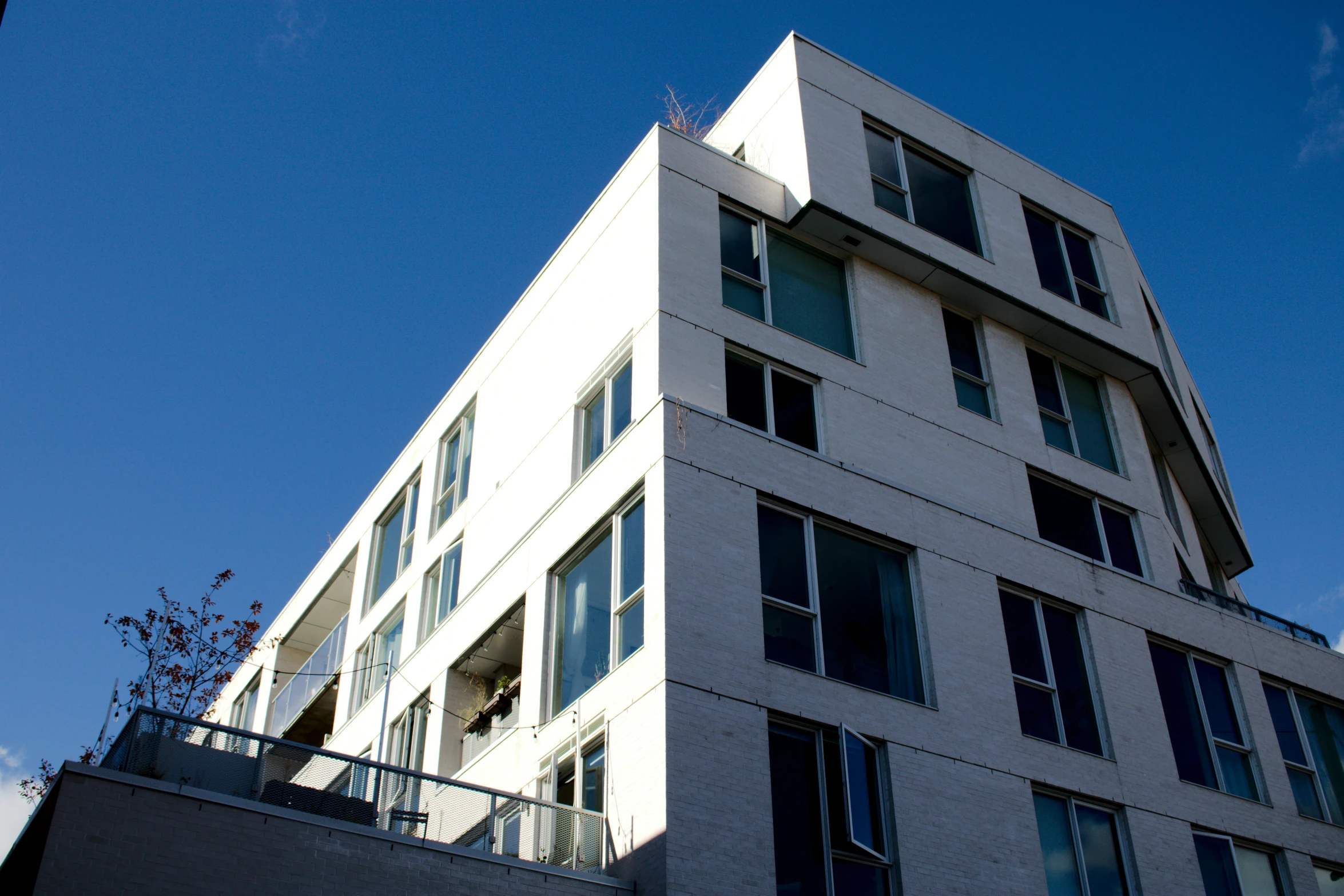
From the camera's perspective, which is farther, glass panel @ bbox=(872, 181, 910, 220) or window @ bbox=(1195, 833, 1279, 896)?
glass panel @ bbox=(872, 181, 910, 220)

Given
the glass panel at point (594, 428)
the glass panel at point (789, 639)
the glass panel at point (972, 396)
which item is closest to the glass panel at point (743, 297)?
the glass panel at point (594, 428)

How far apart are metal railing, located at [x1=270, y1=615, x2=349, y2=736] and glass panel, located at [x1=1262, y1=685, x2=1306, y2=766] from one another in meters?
19.4

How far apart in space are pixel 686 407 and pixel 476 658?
22.8 feet

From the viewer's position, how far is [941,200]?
23.6 meters

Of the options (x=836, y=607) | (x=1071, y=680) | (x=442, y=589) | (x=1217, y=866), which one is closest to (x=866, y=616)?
(x=836, y=607)

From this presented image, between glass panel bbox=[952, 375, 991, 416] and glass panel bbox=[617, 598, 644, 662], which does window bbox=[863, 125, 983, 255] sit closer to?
glass panel bbox=[952, 375, 991, 416]

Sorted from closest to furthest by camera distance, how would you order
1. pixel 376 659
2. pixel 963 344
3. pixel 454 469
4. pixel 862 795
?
1. pixel 862 795
2. pixel 963 344
3. pixel 454 469
4. pixel 376 659

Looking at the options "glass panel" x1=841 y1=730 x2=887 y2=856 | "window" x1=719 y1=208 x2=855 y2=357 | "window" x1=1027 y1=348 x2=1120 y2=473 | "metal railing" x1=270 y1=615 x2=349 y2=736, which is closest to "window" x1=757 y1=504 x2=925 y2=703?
"glass panel" x1=841 y1=730 x2=887 y2=856

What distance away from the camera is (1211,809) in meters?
18.9

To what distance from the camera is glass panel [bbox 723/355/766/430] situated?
61.2ft

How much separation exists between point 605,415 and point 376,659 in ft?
35.5

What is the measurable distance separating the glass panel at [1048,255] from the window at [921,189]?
1503mm

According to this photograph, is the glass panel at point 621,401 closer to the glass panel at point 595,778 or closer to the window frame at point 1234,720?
the glass panel at point 595,778

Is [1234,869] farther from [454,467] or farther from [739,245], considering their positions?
[454,467]
